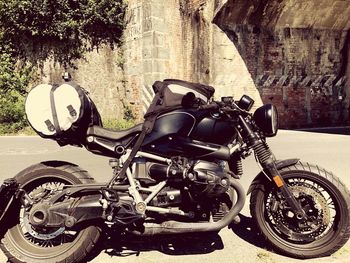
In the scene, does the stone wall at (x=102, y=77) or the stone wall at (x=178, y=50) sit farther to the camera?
the stone wall at (x=102, y=77)

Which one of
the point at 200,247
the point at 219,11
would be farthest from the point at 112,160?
the point at 219,11

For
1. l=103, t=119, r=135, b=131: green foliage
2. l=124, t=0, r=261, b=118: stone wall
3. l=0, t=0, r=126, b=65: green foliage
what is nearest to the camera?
l=0, t=0, r=126, b=65: green foliage

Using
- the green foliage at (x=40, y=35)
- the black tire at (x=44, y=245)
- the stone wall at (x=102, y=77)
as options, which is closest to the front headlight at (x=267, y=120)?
the black tire at (x=44, y=245)

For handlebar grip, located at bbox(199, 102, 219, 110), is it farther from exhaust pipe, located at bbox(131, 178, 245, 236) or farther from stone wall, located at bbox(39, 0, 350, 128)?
stone wall, located at bbox(39, 0, 350, 128)

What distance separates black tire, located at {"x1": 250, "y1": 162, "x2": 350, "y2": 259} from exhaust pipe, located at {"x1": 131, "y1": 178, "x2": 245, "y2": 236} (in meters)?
0.32

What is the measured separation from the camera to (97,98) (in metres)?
13.8

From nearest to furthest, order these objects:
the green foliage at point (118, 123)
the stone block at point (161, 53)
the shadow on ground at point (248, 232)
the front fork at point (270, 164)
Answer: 1. the front fork at point (270, 164)
2. the shadow on ground at point (248, 232)
3. the green foliage at point (118, 123)
4. the stone block at point (161, 53)

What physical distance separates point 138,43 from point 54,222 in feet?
37.6

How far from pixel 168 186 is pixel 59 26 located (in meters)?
11.6

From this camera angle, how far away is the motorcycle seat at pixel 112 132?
2670 millimetres

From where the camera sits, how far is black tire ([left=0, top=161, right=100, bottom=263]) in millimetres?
2604

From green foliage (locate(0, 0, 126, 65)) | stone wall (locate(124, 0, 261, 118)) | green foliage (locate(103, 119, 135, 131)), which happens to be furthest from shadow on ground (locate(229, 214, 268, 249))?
green foliage (locate(0, 0, 126, 65))

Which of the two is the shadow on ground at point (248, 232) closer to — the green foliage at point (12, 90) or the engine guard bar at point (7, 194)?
the engine guard bar at point (7, 194)

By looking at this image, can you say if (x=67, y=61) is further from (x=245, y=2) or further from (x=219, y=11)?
(x=245, y=2)
